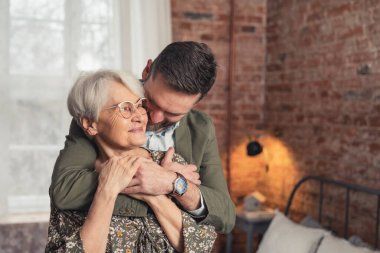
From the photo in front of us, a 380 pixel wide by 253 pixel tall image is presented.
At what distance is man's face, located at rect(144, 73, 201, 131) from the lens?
174 cm

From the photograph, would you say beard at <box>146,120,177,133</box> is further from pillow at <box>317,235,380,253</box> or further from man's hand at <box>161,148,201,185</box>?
pillow at <box>317,235,380,253</box>

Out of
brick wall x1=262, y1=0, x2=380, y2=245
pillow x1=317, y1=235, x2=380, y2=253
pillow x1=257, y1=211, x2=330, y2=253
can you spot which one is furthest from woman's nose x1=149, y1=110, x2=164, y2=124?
brick wall x1=262, y1=0, x2=380, y2=245

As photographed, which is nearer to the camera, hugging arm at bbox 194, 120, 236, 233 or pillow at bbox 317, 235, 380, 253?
hugging arm at bbox 194, 120, 236, 233

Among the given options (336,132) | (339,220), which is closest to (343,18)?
(336,132)

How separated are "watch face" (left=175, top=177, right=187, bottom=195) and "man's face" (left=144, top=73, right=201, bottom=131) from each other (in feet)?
0.71

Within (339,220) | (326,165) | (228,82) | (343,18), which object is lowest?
(339,220)

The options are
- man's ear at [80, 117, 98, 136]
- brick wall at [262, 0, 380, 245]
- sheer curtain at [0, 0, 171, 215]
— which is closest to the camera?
man's ear at [80, 117, 98, 136]

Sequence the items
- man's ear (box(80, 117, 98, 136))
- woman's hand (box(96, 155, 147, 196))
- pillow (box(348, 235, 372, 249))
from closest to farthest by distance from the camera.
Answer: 1. woman's hand (box(96, 155, 147, 196))
2. man's ear (box(80, 117, 98, 136))
3. pillow (box(348, 235, 372, 249))

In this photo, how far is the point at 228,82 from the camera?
4.93 metres

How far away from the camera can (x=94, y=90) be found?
169cm

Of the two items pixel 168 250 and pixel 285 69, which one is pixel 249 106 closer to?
pixel 285 69

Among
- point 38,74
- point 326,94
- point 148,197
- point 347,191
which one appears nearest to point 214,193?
point 148,197

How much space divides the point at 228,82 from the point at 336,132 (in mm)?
1224

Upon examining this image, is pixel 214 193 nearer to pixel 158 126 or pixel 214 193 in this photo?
pixel 214 193
